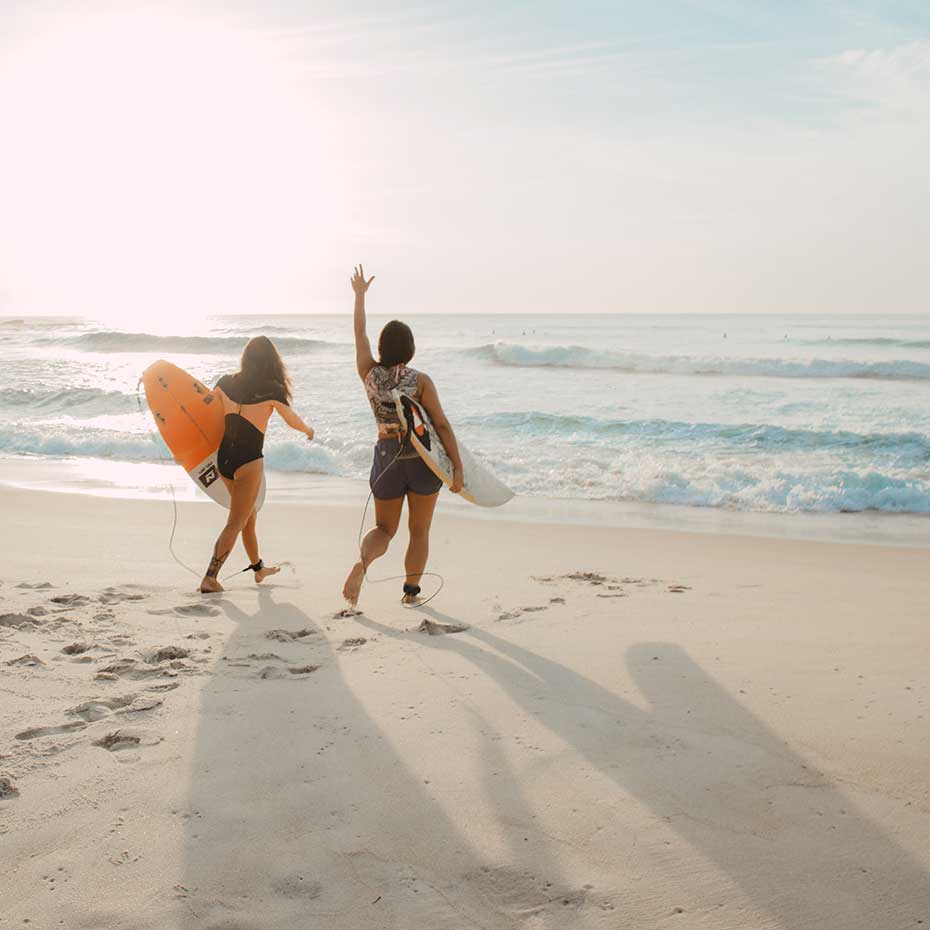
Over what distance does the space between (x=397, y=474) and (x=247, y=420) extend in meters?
1.20

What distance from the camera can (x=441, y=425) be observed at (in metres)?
5.06

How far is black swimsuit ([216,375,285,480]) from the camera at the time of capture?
18.5 feet

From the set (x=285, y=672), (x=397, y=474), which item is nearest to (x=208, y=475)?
(x=397, y=474)

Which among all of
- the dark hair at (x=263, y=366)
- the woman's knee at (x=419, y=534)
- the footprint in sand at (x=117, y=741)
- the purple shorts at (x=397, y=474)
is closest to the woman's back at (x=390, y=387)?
the purple shorts at (x=397, y=474)

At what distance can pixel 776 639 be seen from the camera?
449 centimetres

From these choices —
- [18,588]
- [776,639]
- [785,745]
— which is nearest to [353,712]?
[785,745]

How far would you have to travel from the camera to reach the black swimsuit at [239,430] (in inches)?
222

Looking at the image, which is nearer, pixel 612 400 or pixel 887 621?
pixel 887 621

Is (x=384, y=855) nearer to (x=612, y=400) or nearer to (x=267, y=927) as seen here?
(x=267, y=927)

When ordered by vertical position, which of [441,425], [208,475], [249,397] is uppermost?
[249,397]

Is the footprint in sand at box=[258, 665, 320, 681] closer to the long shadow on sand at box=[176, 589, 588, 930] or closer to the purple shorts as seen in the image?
the long shadow on sand at box=[176, 589, 588, 930]

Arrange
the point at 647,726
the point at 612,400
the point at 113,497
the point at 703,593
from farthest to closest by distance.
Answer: the point at 612,400 < the point at 113,497 < the point at 703,593 < the point at 647,726

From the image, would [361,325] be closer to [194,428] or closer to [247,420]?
[247,420]

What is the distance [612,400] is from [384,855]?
16.9 meters
